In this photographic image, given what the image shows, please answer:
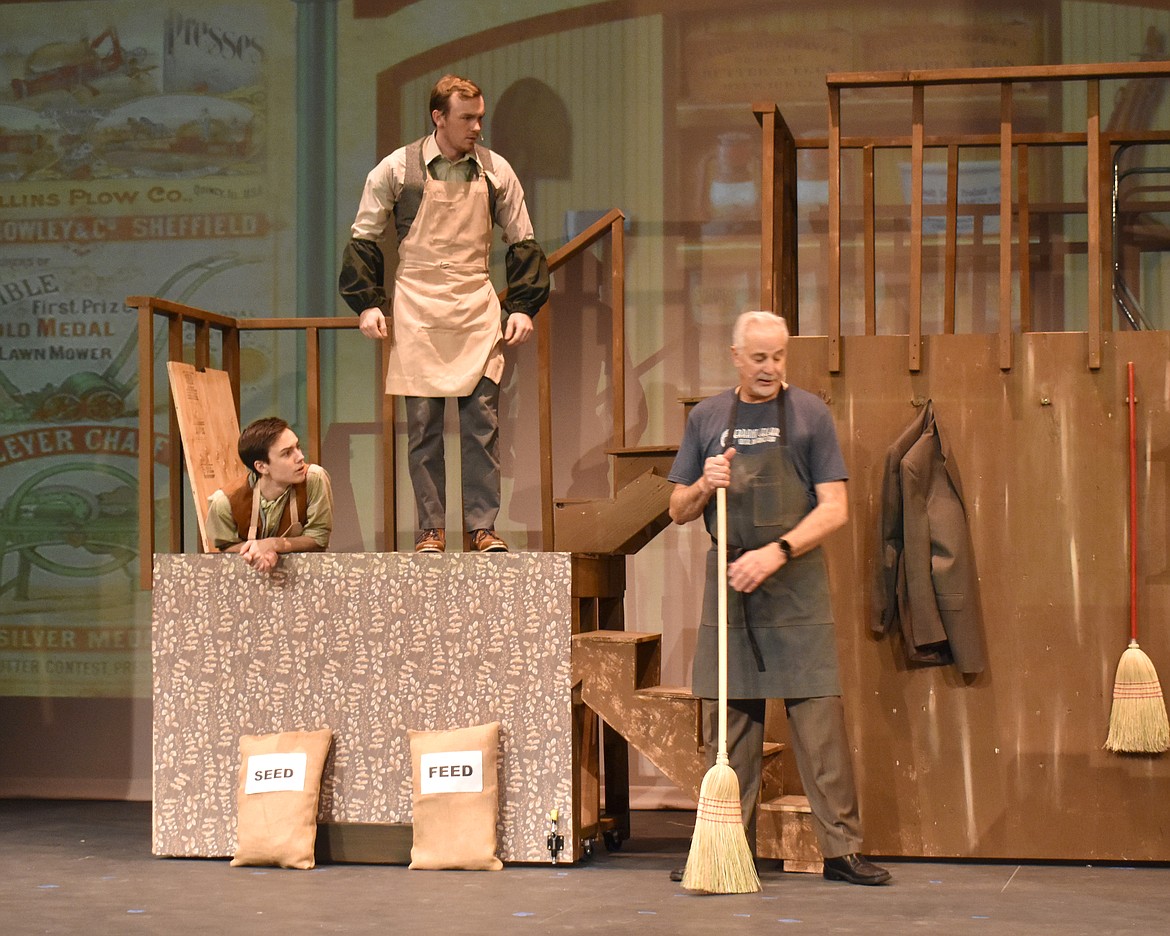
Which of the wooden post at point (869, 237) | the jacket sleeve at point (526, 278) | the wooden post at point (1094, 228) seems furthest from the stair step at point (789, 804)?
the jacket sleeve at point (526, 278)

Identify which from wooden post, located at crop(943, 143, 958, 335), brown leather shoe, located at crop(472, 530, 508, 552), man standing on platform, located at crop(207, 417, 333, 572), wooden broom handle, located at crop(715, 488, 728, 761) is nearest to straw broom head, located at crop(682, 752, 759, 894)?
wooden broom handle, located at crop(715, 488, 728, 761)

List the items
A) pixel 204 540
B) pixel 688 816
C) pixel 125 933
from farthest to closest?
1. pixel 688 816
2. pixel 204 540
3. pixel 125 933

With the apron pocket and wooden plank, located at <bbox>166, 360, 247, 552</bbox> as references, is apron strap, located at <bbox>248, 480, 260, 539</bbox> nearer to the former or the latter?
wooden plank, located at <bbox>166, 360, 247, 552</bbox>

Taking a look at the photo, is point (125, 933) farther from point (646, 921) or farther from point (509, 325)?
point (509, 325)

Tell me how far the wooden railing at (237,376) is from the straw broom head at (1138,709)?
1865mm

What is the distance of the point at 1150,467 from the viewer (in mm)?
4930

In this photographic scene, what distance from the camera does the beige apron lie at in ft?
17.2

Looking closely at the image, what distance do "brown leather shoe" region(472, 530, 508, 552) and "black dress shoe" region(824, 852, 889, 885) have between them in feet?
4.54

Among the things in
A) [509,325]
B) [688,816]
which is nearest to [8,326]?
[509,325]

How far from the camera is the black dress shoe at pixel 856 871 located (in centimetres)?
450

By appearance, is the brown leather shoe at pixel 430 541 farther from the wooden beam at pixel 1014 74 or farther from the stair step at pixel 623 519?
the wooden beam at pixel 1014 74

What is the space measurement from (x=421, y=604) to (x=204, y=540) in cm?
86

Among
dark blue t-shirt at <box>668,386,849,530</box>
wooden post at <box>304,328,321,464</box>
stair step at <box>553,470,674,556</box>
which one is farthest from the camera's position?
wooden post at <box>304,328,321,464</box>

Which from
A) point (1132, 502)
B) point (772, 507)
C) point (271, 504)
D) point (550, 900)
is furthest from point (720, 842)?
point (271, 504)
